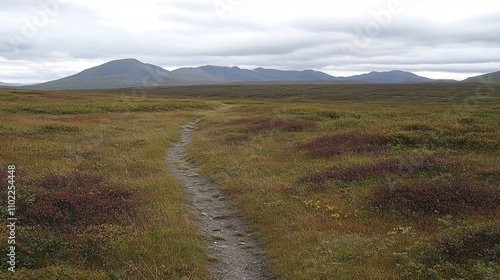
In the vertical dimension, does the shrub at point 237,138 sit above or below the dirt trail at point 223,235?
above

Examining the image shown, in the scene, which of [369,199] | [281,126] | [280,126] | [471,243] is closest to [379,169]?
[369,199]

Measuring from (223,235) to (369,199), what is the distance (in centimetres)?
512

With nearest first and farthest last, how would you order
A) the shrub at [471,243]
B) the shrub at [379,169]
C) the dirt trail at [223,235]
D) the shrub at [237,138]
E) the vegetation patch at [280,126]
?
1. the shrub at [471,243]
2. the dirt trail at [223,235]
3. the shrub at [379,169]
4. the shrub at [237,138]
5. the vegetation patch at [280,126]

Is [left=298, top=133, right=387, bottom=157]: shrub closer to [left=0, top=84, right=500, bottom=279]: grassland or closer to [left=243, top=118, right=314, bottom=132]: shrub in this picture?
[left=0, top=84, right=500, bottom=279]: grassland

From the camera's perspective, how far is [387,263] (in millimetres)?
7449

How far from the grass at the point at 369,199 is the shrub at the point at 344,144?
0.07 meters

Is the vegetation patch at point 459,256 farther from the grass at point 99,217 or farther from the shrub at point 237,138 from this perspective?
the shrub at point 237,138

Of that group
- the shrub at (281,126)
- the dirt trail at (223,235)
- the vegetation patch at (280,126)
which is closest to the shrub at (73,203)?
the dirt trail at (223,235)

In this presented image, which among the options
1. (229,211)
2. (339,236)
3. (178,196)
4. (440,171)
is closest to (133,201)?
(178,196)

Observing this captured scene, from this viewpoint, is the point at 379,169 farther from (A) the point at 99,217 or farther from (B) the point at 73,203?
(B) the point at 73,203

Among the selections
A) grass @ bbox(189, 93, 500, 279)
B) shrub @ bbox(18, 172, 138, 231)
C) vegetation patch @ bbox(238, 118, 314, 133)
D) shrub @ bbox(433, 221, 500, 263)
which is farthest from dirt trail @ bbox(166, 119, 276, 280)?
vegetation patch @ bbox(238, 118, 314, 133)

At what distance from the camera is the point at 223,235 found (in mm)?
10359

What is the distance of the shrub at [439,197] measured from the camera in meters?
A: 10.4

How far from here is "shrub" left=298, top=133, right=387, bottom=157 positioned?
19.5 meters
